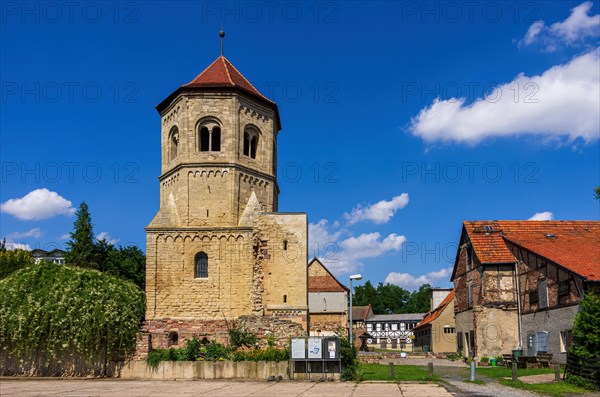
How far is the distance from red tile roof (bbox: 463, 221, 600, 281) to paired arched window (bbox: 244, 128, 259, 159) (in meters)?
16.3

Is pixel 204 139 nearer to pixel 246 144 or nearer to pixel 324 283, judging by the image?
pixel 246 144

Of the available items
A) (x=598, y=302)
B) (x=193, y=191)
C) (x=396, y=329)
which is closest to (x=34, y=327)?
(x=193, y=191)

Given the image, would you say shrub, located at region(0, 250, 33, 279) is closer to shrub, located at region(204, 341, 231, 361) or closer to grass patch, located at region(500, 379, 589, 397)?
shrub, located at region(204, 341, 231, 361)

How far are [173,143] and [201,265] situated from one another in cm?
766

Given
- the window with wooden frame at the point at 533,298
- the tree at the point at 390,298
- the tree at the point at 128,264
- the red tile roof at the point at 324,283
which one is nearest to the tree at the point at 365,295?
the tree at the point at 390,298

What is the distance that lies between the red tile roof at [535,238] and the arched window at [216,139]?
1840 cm

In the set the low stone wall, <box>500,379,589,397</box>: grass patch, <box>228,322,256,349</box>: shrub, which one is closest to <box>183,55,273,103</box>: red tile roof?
<box>228,322,256,349</box>: shrub

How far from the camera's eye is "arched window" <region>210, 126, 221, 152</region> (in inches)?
1326

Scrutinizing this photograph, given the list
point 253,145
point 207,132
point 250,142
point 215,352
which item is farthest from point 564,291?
point 207,132

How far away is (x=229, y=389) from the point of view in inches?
829

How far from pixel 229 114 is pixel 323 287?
34.0 m

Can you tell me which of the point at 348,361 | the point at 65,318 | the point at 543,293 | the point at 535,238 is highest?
the point at 535,238

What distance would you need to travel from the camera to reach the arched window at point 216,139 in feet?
111

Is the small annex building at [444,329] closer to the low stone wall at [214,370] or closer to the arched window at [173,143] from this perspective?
the arched window at [173,143]
